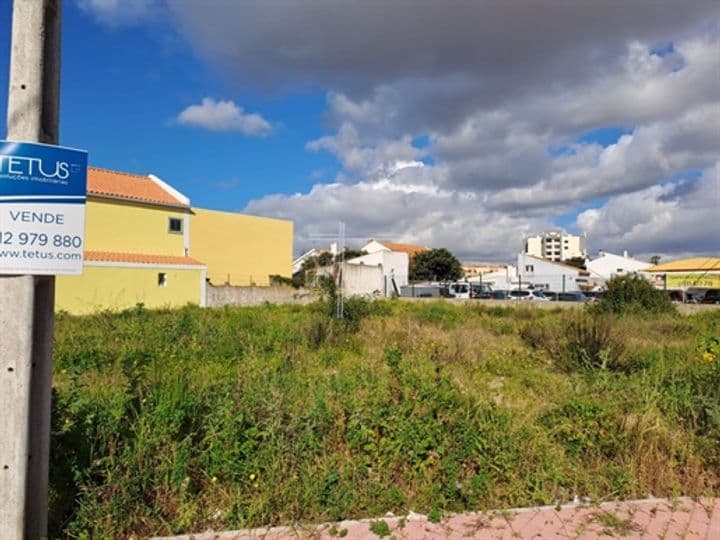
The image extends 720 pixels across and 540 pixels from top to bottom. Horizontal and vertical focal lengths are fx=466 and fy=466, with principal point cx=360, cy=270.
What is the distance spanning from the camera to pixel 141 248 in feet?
86.5

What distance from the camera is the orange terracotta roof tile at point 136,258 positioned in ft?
74.0

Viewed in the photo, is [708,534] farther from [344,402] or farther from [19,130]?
[19,130]

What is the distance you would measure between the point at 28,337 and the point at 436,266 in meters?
57.6

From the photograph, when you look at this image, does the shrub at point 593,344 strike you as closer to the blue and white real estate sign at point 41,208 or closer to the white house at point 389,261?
the blue and white real estate sign at point 41,208

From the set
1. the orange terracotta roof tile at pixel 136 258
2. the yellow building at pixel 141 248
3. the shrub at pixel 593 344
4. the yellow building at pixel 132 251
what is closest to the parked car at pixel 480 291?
the yellow building at pixel 141 248

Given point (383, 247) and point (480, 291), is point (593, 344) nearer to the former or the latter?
point (480, 291)

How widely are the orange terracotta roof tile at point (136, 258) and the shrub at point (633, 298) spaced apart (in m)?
20.7

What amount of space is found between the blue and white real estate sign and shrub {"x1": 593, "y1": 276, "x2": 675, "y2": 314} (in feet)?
61.0

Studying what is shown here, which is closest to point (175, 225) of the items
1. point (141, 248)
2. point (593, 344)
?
point (141, 248)

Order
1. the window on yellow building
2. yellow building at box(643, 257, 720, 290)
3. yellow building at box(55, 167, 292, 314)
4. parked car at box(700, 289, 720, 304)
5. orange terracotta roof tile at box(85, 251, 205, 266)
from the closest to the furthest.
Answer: yellow building at box(55, 167, 292, 314)
orange terracotta roof tile at box(85, 251, 205, 266)
the window on yellow building
parked car at box(700, 289, 720, 304)
yellow building at box(643, 257, 720, 290)

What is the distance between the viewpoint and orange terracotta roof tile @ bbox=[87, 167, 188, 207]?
1007 inches

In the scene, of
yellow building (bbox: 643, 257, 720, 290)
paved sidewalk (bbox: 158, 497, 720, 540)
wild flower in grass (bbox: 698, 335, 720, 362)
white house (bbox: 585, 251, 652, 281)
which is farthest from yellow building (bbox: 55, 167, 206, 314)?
white house (bbox: 585, 251, 652, 281)

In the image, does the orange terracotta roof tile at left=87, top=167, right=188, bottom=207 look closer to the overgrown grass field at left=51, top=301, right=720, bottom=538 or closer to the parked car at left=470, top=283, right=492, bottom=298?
the parked car at left=470, top=283, right=492, bottom=298

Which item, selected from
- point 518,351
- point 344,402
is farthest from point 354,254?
point 344,402
